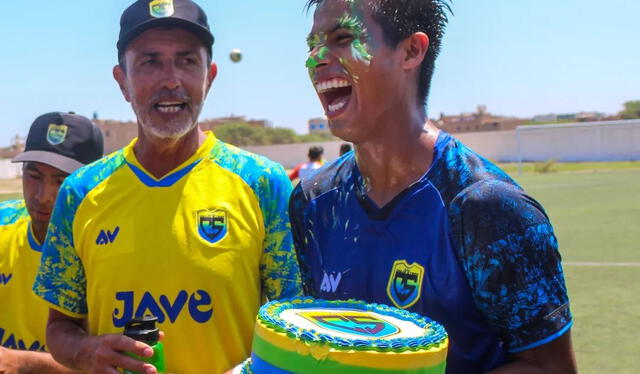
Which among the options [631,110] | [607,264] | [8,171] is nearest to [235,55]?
[8,171]

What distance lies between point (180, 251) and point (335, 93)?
95 cm

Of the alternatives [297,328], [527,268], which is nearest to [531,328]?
[527,268]

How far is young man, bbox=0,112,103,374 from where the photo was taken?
3.64m

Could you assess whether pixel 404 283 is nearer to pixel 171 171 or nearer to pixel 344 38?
pixel 344 38

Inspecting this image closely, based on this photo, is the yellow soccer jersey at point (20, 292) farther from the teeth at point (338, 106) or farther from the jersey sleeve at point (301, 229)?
the teeth at point (338, 106)

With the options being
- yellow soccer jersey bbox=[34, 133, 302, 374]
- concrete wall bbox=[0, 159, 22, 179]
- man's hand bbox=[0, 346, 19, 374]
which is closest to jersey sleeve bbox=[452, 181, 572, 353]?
yellow soccer jersey bbox=[34, 133, 302, 374]

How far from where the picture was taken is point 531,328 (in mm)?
1895

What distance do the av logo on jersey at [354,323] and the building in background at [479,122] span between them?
87498 millimetres

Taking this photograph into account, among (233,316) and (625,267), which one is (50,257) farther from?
(625,267)

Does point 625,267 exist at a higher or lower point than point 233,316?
lower

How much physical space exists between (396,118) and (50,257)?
5.18 feet

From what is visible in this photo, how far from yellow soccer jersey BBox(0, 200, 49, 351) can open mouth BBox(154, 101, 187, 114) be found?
122 cm

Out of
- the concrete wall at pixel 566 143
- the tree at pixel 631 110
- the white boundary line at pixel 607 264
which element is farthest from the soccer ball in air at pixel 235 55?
the tree at pixel 631 110

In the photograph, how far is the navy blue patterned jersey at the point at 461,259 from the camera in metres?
1.89
